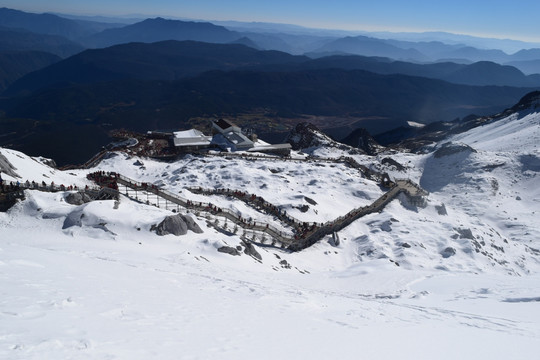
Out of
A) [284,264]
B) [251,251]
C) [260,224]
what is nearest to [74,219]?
[251,251]

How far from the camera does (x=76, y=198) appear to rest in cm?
3050

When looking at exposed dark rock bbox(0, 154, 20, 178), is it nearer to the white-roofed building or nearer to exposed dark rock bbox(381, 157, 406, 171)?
the white-roofed building

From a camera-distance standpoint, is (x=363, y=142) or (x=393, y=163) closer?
(x=393, y=163)

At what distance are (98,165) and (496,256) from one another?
49.4 metres

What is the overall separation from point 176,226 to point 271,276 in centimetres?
831

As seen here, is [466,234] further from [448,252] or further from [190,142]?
[190,142]

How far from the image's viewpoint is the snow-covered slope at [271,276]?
40.6 ft

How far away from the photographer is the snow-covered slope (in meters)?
12.4

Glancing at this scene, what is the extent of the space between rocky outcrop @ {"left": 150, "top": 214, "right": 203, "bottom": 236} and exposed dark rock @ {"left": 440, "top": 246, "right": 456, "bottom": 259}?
22.9 meters

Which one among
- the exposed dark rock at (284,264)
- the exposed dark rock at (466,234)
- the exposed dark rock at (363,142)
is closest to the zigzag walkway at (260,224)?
the exposed dark rock at (284,264)

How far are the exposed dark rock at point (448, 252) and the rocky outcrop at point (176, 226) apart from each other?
22.9m

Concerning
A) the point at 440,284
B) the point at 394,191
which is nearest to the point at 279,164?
the point at 394,191

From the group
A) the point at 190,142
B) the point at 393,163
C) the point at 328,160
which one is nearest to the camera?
the point at 328,160

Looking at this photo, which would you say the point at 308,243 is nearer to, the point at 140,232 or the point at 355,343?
the point at 140,232
